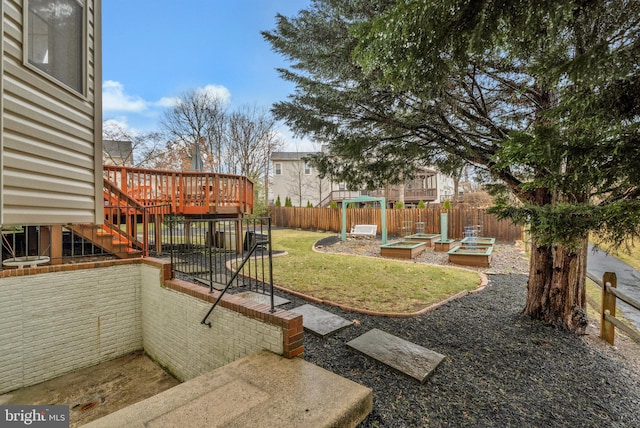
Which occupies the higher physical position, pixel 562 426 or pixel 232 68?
pixel 232 68

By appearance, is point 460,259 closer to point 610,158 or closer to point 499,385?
point 499,385

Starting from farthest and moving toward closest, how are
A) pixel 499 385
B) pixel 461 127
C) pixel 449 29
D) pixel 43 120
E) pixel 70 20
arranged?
pixel 461 127, pixel 499 385, pixel 70 20, pixel 43 120, pixel 449 29

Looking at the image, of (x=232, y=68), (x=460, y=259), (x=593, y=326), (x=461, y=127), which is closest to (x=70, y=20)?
(x=461, y=127)

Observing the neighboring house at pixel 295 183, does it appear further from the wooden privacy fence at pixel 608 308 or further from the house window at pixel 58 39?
the house window at pixel 58 39

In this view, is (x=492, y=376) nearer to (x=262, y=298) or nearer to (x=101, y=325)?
(x=262, y=298)

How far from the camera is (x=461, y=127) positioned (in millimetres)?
4465

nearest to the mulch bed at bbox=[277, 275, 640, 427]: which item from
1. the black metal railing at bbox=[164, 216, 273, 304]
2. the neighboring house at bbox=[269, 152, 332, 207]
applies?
the black metal railing at bbox=[164, 216, 273, 304]

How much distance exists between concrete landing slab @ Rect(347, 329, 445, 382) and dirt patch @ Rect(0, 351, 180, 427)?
293 centimetres

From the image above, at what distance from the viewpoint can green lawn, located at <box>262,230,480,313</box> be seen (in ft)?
17.0

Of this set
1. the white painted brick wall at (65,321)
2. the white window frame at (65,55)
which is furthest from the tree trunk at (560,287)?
the white painted brick wall at (65,321)

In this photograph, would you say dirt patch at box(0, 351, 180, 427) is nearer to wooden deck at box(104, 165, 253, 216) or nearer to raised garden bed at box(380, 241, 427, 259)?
wooden deck at box(104, 165, 253, 216)

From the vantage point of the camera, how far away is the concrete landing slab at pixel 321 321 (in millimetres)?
3910

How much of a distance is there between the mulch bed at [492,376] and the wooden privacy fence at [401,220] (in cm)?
807

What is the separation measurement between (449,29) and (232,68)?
1894 cm
